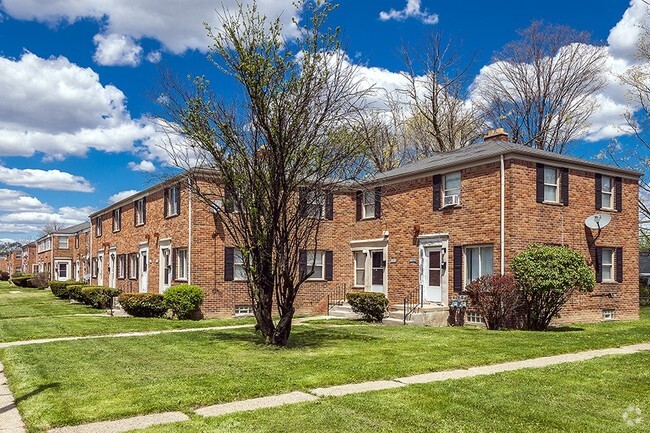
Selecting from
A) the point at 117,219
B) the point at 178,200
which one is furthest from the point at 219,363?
the point at 117,219

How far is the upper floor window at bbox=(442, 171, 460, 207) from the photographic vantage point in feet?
64.6

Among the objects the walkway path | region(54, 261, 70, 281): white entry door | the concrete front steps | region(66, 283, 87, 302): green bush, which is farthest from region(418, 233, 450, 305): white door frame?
region(54, 261, 70, 281): white entry door

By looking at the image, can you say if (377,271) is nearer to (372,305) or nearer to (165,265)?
(372,305)

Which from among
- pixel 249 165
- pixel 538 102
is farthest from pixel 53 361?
pixel 538 102

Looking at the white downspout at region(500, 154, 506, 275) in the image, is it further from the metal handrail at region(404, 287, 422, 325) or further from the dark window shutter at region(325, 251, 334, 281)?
the dark window shutter at region(325, 251, 334, 281)

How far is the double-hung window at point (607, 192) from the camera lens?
67.6 ft

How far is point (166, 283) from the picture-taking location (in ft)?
80.7

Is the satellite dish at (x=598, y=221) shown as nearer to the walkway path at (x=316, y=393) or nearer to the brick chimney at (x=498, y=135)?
the brick chimney at (x=498, y=135)

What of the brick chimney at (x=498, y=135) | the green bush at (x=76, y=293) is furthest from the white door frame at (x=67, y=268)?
the brick chimney at (x=498, y=135)

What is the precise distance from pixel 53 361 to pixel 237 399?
17.4 feet

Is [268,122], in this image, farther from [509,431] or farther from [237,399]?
[509,431]

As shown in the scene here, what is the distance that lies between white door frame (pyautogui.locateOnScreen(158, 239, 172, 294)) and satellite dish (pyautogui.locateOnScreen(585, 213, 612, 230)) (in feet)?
53.9

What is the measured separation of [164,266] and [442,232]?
12484 mm

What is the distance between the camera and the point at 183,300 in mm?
20344
